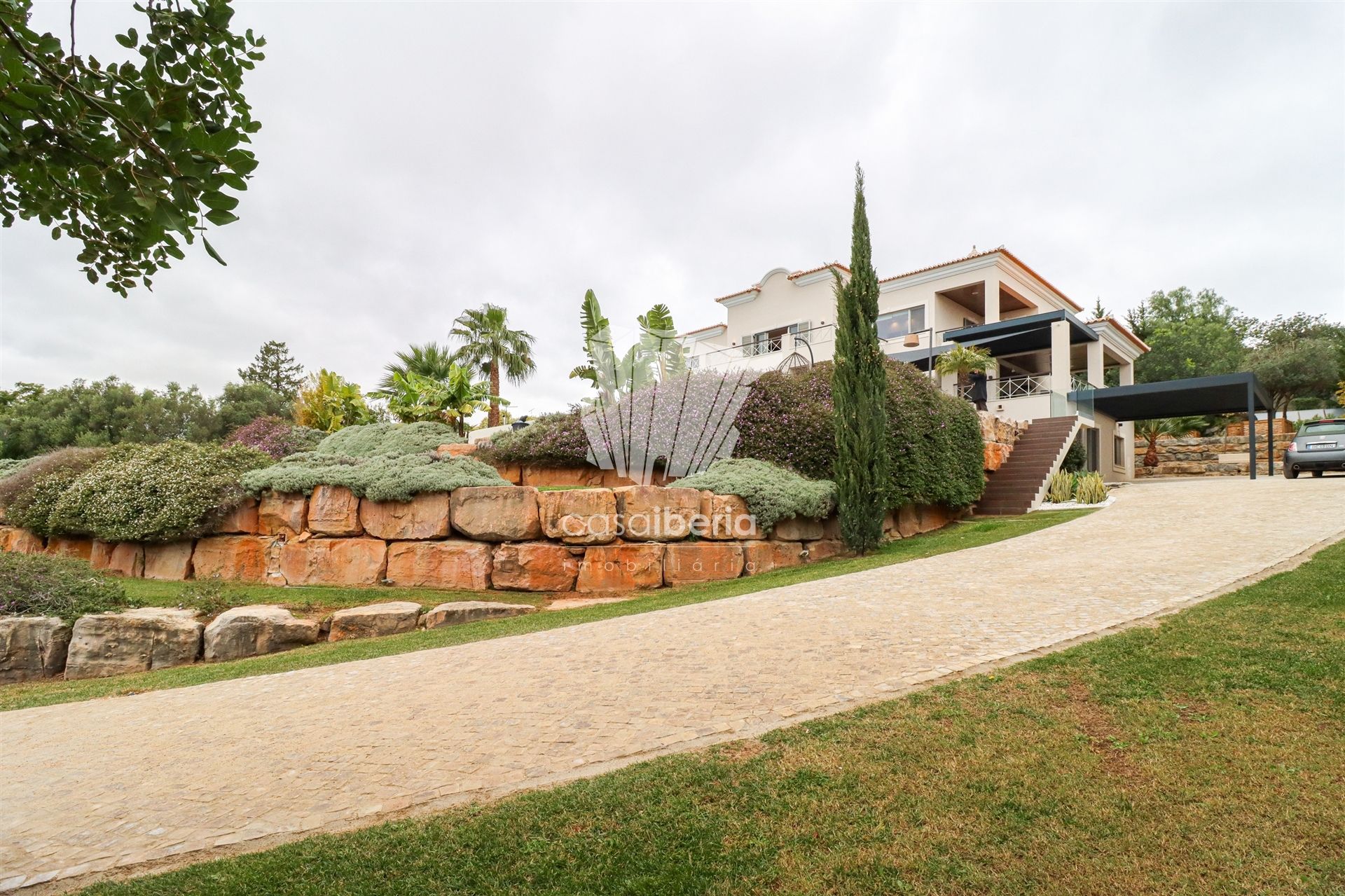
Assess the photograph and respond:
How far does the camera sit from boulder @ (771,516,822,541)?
36.4 feet

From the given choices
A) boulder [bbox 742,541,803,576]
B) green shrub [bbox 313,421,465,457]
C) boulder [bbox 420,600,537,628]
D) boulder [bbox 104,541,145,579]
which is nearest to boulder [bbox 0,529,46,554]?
boulder [bbox 104,541,145,579]

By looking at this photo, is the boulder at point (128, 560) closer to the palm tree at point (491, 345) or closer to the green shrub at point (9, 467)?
the green shrub at point (9, 467)

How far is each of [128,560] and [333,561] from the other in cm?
432

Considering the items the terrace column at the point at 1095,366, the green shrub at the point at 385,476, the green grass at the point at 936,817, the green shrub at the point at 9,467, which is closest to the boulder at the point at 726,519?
the green shrub at the point at 385,476

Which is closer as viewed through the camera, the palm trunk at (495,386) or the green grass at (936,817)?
the green grass at (936,817)

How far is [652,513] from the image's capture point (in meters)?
10.3

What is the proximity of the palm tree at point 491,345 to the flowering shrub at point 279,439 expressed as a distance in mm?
6671

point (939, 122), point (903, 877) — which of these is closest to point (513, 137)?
point (939, 122)

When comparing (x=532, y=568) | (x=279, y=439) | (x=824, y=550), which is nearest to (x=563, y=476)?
(x=532, y=568)

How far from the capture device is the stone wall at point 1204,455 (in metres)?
27.1

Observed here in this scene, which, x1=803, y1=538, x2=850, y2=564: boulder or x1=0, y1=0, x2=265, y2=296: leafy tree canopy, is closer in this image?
x1=0, y1=0, x2=265, y2=296: leafy tree canopy

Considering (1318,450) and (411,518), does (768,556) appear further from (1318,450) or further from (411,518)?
(1318,450)

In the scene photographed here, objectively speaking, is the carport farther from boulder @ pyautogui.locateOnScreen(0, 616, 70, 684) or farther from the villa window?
boulder @ pyautogui.locateOnScreen(0, 616, 70, 684)

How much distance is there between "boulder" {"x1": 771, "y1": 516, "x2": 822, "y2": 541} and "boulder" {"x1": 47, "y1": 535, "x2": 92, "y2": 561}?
1258 cm
